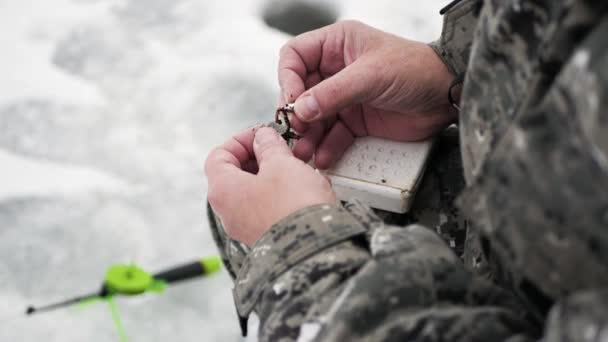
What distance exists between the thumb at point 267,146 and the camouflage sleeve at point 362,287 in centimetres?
17

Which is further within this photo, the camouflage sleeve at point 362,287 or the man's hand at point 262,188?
the man's hand at point 262,188

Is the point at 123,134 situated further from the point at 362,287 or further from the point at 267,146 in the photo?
the point at 362,287

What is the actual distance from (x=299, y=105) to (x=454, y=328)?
46 cm

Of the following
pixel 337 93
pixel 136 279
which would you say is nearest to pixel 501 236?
pixel 337 93

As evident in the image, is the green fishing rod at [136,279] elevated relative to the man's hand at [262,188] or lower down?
lower down

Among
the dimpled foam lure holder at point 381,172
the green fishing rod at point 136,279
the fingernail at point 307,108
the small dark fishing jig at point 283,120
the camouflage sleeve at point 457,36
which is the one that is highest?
the camouflage sleeve at point 457,36

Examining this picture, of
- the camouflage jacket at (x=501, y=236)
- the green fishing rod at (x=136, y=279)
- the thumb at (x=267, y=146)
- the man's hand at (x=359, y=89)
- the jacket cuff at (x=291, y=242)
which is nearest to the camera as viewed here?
the camouflage jacket at (x=501, y=236)

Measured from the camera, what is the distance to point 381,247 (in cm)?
58

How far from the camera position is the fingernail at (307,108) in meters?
0.89

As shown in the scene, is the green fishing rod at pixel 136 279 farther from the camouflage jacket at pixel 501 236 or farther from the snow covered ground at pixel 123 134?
the camouflage jacket at pixel 501 236

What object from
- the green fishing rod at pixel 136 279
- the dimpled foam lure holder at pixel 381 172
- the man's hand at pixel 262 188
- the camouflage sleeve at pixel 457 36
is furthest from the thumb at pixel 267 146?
the green fishing rod at pixel 136 279

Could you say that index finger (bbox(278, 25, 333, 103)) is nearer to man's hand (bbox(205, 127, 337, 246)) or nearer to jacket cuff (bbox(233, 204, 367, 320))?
man's hand (bbox(205, 127, 337, 246))

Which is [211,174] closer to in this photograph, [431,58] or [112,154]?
[431,58]

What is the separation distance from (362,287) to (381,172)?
1.40 ft
